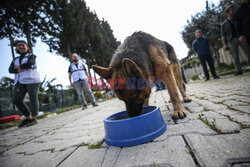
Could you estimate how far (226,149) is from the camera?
0.97 metres

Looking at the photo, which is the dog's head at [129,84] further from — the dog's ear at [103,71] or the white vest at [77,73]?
the white vest at [77,73]

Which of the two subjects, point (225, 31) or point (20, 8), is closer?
point (225, 31)

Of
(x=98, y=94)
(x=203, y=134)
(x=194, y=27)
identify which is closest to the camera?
(x=203, y=134)

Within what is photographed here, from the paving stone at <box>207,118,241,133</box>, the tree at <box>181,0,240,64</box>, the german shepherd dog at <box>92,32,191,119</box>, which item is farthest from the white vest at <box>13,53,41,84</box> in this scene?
the tree at <box>181,0,240,64</box>

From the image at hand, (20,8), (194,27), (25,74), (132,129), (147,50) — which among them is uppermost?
(20,8)

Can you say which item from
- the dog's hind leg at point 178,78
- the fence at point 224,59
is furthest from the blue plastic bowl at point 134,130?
the fence at point 224,59

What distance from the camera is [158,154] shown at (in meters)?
1.13

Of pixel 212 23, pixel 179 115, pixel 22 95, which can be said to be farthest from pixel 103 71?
pixel 212 23

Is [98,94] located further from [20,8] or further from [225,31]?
[225,31]

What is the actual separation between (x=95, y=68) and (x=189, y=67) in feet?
59.8

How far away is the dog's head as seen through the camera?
5.49 feet

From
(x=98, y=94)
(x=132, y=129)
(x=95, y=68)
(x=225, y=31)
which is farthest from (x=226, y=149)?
(x=98, y=94)

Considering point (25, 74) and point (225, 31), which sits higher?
point (225, 31)

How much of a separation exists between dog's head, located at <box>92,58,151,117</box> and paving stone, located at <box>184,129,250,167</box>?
2.64ft
